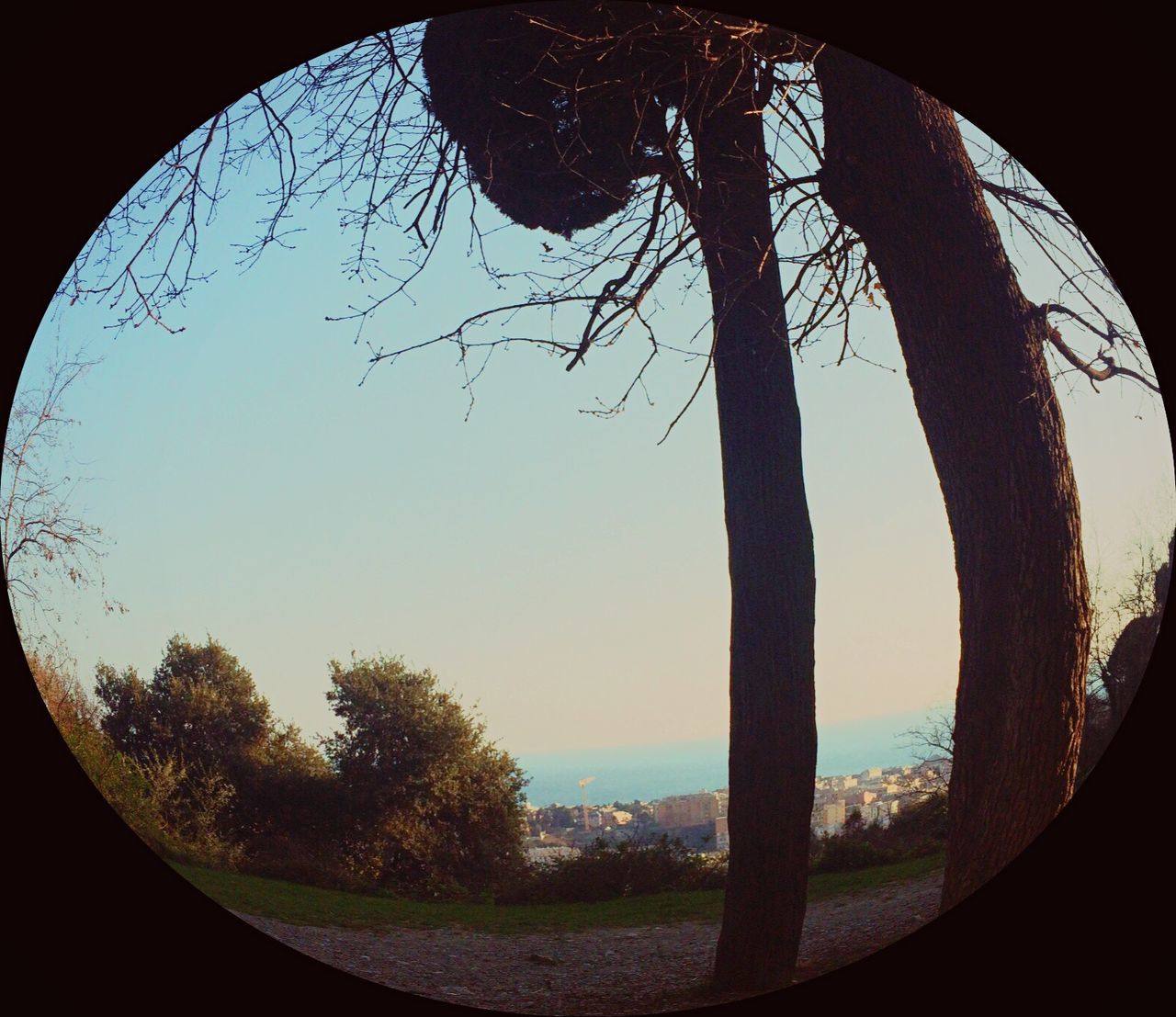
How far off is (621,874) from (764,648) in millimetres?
926

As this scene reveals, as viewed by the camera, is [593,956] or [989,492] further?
[989,492]

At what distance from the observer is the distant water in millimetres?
3717

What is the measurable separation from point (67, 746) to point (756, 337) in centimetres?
304

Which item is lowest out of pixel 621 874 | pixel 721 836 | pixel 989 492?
pixel 621 874

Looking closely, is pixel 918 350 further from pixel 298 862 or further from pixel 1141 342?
pixel 298 862

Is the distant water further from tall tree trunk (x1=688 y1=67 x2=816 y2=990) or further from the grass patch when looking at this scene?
the grass patch

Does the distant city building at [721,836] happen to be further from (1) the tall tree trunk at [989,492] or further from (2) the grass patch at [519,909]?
(1) the tall tree trunk at [989,492]

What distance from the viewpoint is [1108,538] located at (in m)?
4.01

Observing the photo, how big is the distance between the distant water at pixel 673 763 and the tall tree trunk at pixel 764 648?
8cm

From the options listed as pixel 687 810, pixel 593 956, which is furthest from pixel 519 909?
pixel 687 810

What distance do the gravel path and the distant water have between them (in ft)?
1.54

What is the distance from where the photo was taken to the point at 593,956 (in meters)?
3.71

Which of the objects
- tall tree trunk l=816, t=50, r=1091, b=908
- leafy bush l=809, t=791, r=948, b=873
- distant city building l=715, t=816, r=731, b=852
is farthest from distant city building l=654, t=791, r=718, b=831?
tall tree trunk l=816, t=50, r=1091, b=908

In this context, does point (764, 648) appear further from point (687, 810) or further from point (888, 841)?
point (888, 841)
